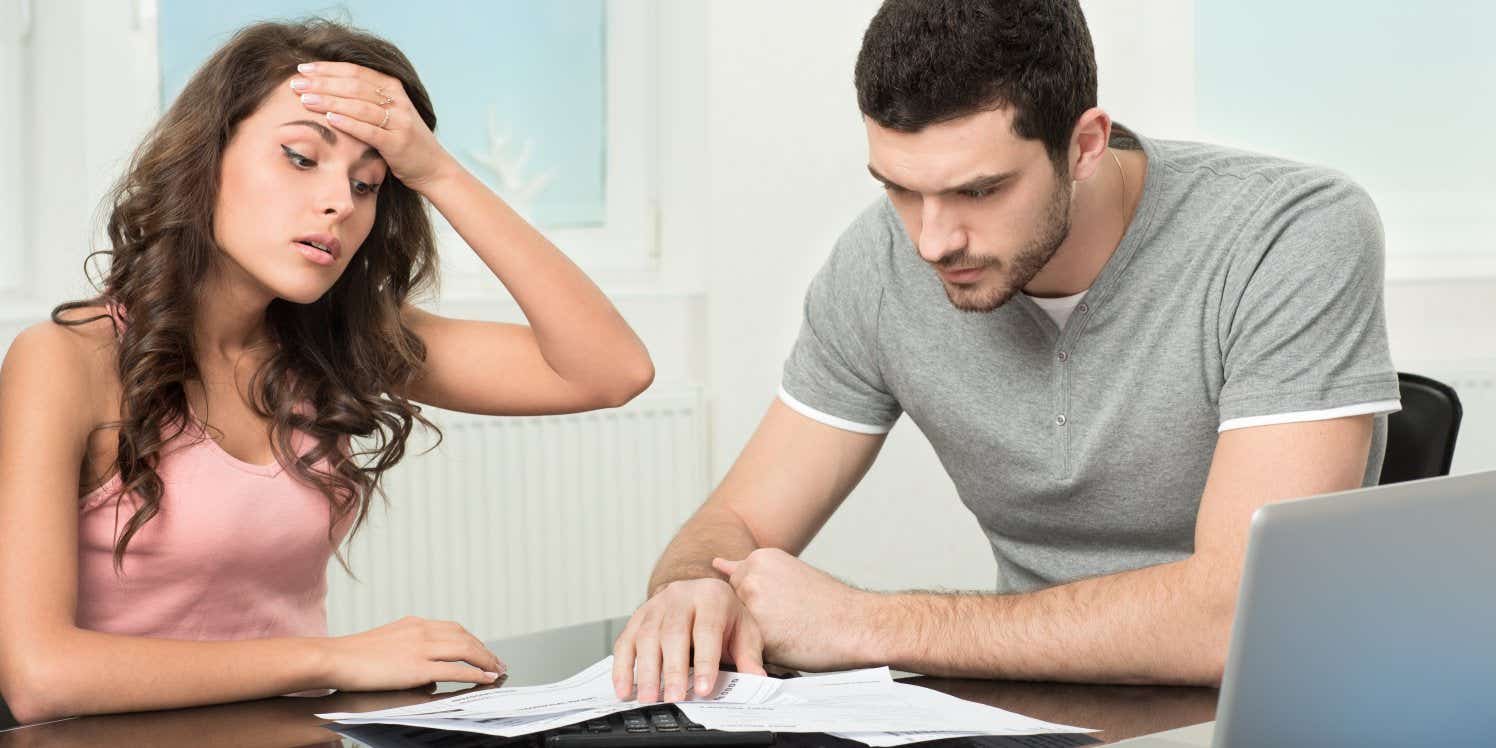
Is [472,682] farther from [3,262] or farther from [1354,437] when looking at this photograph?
[3,262]

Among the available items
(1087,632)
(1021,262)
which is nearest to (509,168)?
(1021,262)

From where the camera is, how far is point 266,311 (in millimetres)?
1690

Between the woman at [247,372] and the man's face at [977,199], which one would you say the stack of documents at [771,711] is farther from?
the man's face at [977,199]

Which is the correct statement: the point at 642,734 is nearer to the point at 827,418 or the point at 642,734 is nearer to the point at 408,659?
the point at 408,659

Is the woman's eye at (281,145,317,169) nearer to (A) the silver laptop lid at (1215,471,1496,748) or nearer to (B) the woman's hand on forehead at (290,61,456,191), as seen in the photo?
(B) the woman's hand on forehead at (290,61,456,191)

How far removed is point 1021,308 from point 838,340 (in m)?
0.25

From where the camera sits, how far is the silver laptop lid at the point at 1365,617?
0.78m

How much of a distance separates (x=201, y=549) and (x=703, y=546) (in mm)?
525

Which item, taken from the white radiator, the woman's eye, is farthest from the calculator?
the white radiator

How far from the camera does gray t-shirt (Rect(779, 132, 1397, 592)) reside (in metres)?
1.46

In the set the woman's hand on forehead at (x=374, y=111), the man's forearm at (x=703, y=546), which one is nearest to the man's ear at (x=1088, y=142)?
the man's forearm at (x=703, y=546)

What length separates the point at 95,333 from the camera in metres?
1.50

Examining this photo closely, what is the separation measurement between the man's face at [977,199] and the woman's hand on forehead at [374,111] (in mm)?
492

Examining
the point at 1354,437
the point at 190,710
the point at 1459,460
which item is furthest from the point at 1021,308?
the point at 1459,460
